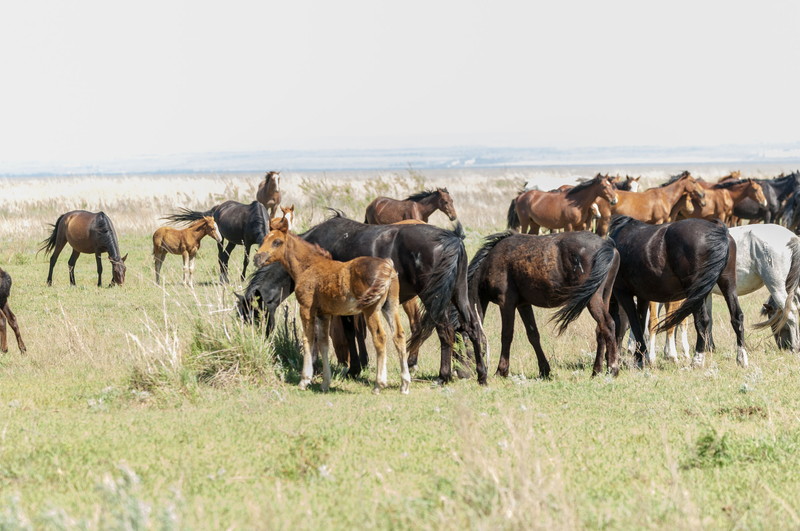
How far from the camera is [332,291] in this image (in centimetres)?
948

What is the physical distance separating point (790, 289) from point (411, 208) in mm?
9893

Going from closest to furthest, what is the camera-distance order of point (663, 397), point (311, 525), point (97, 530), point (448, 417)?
point (97, 530), point (311, 525), point (448, 417), point (663, 397)

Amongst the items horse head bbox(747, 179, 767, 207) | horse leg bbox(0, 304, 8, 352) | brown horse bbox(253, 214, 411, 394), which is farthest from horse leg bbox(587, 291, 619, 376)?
horse head bbox(747, 179, 767, 207)

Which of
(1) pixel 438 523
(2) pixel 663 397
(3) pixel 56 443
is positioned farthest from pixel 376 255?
(1) pixel 438 523

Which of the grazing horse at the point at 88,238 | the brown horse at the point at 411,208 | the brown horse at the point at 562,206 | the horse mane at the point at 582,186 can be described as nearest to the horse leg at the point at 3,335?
the grazing horse at the point at 88,238

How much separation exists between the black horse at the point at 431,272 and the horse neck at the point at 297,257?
31.9 inches

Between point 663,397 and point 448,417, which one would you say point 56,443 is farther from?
point 663,397

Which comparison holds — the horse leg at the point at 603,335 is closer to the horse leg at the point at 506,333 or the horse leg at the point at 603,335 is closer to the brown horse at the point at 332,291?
the horse leg at the point at 506,333

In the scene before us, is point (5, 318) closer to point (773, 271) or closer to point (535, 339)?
point (535, 339)

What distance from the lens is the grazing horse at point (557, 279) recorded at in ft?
34.0

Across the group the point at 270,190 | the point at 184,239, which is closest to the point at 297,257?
the point at 184,239

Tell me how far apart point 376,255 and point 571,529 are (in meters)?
5.84

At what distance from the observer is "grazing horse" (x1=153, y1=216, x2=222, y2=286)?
65.0 feet

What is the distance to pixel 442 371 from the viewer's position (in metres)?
10.2
